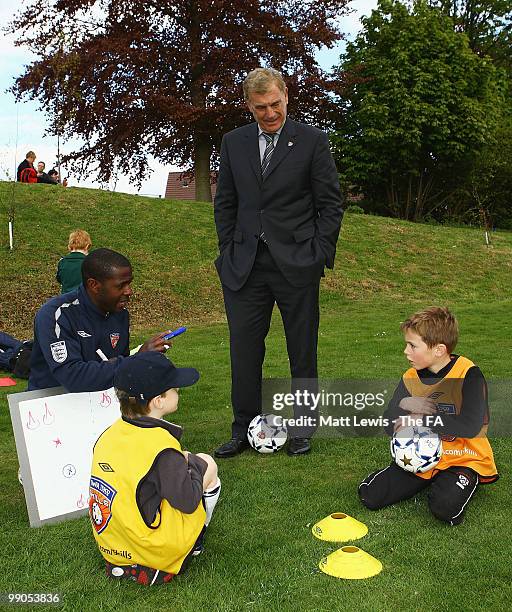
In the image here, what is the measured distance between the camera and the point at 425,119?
28.4 meters

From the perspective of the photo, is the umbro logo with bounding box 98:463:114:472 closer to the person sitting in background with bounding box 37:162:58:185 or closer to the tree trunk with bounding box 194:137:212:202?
the person sitting in background with bounding box 37:162:58:185

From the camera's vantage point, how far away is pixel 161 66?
79.7 feet

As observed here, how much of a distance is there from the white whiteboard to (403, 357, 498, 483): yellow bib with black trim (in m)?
1.92

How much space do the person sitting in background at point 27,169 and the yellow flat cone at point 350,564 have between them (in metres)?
19.0

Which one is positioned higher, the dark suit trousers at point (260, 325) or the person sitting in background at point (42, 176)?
the person sitting in background at point (42, 176)

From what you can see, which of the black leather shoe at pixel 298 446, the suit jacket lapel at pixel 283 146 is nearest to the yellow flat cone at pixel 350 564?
the black leather shoe at pixel 298 446

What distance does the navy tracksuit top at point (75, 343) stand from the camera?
4184mm

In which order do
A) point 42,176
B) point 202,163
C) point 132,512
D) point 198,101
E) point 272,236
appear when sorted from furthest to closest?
point 202,163 → point 198,101 → point 42,176 → point 272,236 → point 132,512

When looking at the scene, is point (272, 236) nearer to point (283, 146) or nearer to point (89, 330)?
point (283, 146)

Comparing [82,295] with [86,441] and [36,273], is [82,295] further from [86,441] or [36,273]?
[36,273]

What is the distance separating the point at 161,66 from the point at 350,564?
75.5 feet

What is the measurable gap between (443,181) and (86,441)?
97.9 ft

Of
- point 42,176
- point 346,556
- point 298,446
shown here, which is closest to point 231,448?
point 298,446

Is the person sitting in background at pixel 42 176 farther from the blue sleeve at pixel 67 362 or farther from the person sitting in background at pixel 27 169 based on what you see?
the blue sleeve at pixel 67 362
